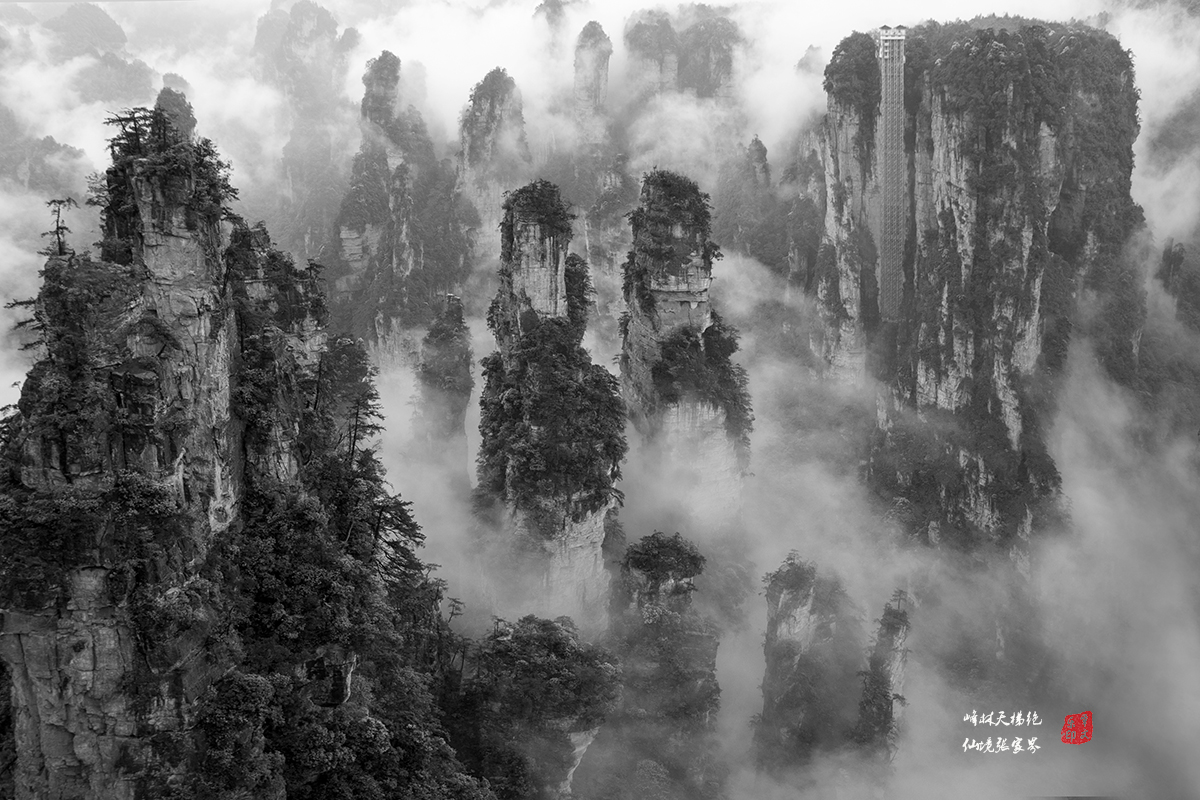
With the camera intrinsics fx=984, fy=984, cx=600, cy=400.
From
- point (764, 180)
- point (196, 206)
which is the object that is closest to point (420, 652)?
point (196, 206)

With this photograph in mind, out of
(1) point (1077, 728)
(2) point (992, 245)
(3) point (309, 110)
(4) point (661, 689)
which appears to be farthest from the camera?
(3) point (309, 110)

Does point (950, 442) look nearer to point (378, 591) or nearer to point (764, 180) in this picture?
point (764, 180)

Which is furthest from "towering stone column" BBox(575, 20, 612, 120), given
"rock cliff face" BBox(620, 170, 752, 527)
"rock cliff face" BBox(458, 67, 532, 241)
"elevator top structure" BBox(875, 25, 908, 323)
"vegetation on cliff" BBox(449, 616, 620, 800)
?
"vegetation on cliff" BBox(449, 616, 620, 800)

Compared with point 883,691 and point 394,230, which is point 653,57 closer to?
point 394,230

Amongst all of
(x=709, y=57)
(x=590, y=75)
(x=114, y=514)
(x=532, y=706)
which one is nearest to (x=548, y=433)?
(x=532, y=706)

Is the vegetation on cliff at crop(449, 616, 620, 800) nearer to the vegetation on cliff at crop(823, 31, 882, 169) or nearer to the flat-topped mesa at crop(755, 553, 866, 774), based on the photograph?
the flat-topped mesa at crop(755, 553, 866, 774)

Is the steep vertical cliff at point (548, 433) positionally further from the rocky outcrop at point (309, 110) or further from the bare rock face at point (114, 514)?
the rocky outcrop at point (309, 110)

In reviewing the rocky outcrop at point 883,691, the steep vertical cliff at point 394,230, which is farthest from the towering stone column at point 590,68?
the rocky outcrop at point 883,691
